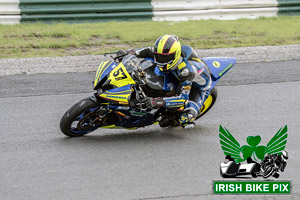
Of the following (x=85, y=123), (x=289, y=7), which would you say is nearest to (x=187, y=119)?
(x=85, y=123)

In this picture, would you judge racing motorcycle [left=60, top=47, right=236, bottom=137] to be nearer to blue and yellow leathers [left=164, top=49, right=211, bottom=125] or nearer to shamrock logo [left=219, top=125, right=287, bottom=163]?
blue and yellow leathers [left=164, top=49, right=211, bottom=125]

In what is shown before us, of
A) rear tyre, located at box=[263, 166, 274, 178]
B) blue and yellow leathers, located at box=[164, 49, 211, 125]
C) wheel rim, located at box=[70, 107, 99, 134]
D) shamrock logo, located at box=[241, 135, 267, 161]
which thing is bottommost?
rear tyre, located at box=[263, 166, 274, 178]

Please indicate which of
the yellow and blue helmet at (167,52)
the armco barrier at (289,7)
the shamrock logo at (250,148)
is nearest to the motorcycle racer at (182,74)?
the yellow and blue helmet at (167,52)

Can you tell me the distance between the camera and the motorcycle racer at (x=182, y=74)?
6176 mm

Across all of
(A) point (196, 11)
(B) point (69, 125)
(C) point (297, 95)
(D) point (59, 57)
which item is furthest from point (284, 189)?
(A) point (196, 11)

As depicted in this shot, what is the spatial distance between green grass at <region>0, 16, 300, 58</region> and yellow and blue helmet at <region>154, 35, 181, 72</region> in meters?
4.75

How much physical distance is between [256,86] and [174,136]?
103 inches

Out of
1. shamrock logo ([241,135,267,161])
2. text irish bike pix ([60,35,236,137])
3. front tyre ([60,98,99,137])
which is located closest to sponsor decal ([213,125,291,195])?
shamrock logo ([241,135,267,161])

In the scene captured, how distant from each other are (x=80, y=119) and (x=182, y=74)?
1.35m

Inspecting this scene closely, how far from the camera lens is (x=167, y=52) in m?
6.14

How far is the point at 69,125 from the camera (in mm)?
6297

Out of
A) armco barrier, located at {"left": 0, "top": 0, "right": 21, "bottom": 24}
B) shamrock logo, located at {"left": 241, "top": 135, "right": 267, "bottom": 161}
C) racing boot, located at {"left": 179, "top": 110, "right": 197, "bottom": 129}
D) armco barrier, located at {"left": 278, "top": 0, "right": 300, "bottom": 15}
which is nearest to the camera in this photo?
shamrock logo, located at {"left": 241, "top": 135, "right": 267, "bottom": 161}

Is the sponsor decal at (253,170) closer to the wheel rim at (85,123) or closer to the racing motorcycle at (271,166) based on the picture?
the racing motorcycle at (271,166)

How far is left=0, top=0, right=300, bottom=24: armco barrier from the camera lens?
1218cm
